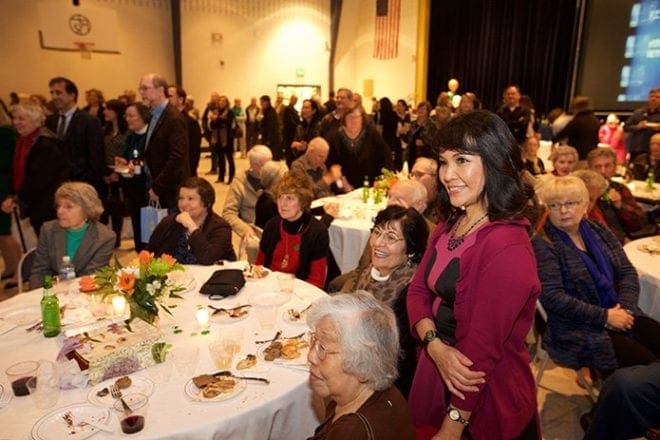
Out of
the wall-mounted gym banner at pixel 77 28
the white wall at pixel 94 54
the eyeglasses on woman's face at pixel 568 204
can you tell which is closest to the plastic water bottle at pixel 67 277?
the eyeglasses on woman's face at pixel 568 204

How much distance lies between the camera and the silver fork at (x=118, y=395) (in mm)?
1588

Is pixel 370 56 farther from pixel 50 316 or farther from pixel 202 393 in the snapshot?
pixel 202 393

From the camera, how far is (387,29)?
15.4 meters

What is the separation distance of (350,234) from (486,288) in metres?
2.73

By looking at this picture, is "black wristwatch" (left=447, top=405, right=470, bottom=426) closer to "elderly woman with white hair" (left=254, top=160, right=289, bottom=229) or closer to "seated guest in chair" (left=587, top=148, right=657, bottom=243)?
"elderly woman with white hair" (left=254, top=160, right=289, bottom=229)

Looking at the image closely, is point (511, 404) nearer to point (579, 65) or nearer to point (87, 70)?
point (579, 65)

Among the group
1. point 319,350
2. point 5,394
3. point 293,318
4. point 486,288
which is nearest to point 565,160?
point 293,318

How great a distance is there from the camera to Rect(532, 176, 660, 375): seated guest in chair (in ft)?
8.45

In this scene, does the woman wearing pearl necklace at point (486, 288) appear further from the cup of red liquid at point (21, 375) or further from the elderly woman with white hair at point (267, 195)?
the elderly woman with white hair at point (267, 195)

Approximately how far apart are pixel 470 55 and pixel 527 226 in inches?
563

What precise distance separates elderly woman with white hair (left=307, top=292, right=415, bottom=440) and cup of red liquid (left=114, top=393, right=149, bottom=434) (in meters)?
0.58

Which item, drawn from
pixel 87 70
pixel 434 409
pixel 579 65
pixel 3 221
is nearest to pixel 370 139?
pixel 3 221

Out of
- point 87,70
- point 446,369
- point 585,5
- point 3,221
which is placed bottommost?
point 3,221

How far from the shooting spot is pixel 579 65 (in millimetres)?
11789
